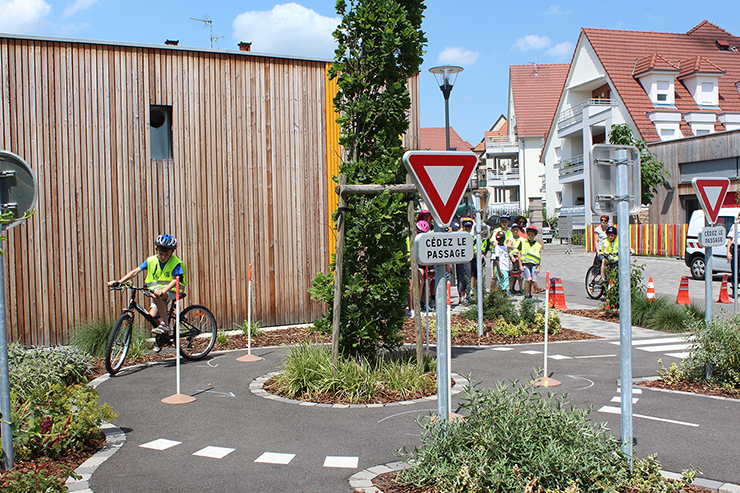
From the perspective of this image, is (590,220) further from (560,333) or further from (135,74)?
(135,74)

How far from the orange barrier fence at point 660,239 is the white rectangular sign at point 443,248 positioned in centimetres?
2743

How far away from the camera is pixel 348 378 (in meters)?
7.24

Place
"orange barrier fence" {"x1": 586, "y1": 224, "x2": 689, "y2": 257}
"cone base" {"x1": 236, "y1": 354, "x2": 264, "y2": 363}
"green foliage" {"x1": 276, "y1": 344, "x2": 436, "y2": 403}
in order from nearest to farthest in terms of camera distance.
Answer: "green foliage" {"x1": 276, "y1": 344, "x2": 436, "y2": 403}
"cone base" {"x1": 236, "y1": 354, "x2": 264, "y2": 363}
"orange barrier fence" {"x1": 586, "y1": 224, "x2": 689, "y2": 257}

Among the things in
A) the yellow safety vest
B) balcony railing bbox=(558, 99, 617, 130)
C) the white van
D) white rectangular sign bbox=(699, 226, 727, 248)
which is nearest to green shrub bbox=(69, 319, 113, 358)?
the yellow safety vest

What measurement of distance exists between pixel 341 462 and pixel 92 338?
5.99 metres

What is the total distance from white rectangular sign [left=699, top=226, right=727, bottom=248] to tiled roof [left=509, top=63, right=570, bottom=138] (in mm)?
59024

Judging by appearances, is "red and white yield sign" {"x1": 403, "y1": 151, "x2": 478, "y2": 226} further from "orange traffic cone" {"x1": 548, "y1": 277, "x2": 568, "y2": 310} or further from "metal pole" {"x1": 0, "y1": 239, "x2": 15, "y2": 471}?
"orange traffic cone" {"x1": 548, "y1": 277, "x2": 568, "y2": 310}

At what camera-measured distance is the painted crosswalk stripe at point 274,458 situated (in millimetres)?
5281

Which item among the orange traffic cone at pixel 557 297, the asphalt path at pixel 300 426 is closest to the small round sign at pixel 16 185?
the asphalt path at pixel 300 426

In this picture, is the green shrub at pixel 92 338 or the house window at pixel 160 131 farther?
the house window at pixel 160 131

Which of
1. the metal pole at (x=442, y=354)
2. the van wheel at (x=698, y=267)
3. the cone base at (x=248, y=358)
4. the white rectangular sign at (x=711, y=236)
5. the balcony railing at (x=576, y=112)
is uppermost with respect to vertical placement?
the balcony railing at (x=576, y=112)

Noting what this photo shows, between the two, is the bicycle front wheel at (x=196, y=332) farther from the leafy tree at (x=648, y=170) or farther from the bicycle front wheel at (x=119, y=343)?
the leafy tree at (x=648, y=170)

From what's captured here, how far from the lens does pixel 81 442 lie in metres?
5.49

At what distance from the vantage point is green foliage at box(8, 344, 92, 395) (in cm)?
699
